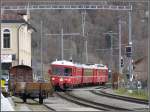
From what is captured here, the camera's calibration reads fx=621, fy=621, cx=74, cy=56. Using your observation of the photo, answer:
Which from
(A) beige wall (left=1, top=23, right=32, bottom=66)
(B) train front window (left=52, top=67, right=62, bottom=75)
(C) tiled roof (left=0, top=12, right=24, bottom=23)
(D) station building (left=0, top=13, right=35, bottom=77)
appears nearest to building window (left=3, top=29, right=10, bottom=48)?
(D) station building (left=0, top=13, right=35, bottom=77)

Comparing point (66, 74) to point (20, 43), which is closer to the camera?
point (66, 74)

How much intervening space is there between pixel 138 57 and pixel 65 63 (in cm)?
2788

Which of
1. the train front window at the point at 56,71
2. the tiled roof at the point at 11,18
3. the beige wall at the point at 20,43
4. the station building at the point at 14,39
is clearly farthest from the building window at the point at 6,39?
the train front window at the point at 56,71

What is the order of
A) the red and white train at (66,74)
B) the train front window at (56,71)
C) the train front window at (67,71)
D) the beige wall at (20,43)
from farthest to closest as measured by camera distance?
the beige wall at (20,43)
the train front window at (67,71)
the train front window at (56,71)
the red and white train at (66,74)

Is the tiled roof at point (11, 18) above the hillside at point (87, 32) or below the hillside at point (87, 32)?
above

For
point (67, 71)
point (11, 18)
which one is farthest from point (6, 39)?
point (67, 71)

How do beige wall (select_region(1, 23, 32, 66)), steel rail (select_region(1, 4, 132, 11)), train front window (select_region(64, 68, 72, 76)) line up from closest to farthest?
steel rail (select_region(1, 4, 132, 11)) → train front window (select_region(64, 68, 72, 76)) → beige wall (select_region(1, 23, 32, 66))

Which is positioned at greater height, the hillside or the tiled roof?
the tiled roof

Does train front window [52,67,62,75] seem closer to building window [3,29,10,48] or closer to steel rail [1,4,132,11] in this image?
steel rail [1,4,132,11]

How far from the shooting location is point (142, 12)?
55594 millimetres

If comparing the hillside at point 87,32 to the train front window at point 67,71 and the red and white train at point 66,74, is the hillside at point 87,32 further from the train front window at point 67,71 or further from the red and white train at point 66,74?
the train front window at point 67,71

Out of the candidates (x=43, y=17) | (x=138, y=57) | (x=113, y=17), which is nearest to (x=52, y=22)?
(x=43, y=17)

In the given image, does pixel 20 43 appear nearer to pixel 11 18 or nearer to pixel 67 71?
pixel 11 18

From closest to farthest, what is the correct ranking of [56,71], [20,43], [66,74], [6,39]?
[56,71] < [66,74] < [6,39] < [20,43]
